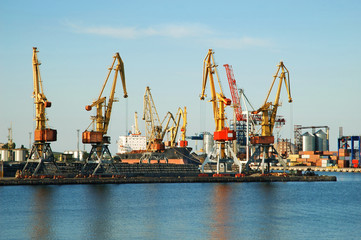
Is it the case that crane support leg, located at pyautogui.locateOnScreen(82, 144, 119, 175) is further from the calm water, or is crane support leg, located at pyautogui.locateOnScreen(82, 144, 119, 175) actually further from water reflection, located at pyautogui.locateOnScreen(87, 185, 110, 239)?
the calm water

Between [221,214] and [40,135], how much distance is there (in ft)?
167

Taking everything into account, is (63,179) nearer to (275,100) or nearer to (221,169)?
(221,169)

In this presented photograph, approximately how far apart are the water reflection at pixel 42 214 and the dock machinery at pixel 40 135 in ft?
40.8

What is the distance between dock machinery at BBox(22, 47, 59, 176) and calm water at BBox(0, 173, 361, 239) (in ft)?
32.8

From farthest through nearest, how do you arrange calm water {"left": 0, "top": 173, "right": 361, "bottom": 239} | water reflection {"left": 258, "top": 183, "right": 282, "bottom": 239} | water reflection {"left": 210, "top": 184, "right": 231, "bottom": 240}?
water reflection {"left": 258, "top": 183, "right": 282, "bottom": 239}, calm water {"left": 0, "top": 173, "right": 361, "bottom": 239}, water reflection {"left": 210, "top": 184, "right": 231, "bottom": 240}

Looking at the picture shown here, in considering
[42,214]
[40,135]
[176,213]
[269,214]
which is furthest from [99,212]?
[40,135]

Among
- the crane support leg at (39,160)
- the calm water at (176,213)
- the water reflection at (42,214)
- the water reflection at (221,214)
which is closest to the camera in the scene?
the water reflection at (42,214)

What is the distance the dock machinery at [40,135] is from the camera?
107625 mm

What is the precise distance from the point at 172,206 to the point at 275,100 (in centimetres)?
Answer: 5866

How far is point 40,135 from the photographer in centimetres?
10756

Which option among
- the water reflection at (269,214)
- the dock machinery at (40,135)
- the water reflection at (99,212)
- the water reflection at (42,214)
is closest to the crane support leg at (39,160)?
the dock machinery at (40,135)

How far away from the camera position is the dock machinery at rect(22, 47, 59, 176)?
107625mm

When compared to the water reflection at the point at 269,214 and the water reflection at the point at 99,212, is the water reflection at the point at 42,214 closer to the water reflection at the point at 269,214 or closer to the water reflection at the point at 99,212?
the water reflection at the point at 99,212

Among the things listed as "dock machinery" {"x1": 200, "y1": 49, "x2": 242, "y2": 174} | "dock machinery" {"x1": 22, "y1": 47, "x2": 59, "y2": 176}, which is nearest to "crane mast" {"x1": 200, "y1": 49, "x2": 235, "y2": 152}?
"dock machinery" {"x1": 200, "y1": 49, "x2": 242, "y2": 174}
